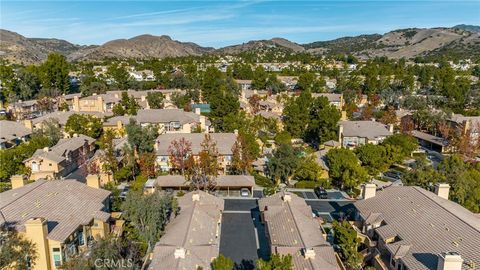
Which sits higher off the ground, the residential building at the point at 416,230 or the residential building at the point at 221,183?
the residential building at the point at 416,230

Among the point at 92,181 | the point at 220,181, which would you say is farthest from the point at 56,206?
the point at 220,181

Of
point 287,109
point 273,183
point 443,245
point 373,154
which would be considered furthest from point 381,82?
point 443,245

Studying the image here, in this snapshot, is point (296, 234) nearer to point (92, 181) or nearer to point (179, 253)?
point (179, 253)

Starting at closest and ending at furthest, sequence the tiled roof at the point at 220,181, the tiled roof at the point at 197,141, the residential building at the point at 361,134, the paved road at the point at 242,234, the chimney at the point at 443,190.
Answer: the paved road at the point at 242,234 → the chimney at the point at 443,190 → the tiled roof at the point at 220,181 → the tiled roof at the point at 197,141 → the residential building at the point at 361,134

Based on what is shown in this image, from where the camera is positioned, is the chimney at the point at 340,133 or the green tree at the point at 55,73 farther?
the green tree at the point at 55,73

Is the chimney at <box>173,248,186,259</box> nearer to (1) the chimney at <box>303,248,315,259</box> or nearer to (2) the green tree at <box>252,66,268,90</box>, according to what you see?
(1) the chimney at <box>303,248,315,259</box>

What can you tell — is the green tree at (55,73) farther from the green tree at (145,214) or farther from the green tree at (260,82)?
the green tree at (145,214)

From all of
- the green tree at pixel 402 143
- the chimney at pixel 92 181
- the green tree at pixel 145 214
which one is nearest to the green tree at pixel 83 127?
the chimney at pixel 92 181
